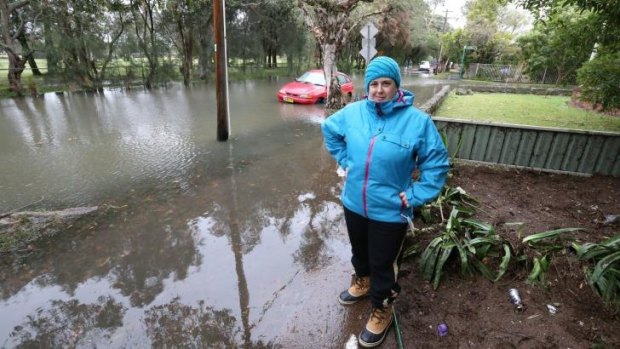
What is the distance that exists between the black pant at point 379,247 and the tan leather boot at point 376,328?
0.07 metres

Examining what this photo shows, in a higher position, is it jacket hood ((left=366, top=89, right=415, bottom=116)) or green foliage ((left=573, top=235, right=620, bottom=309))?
jacket hood ((left=366, top=89, right=415, bottom=116))

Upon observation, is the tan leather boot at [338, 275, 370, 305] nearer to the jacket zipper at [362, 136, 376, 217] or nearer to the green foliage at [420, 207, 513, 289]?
the green foliage at [420, 207, 513, 289]

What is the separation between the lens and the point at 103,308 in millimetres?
2920

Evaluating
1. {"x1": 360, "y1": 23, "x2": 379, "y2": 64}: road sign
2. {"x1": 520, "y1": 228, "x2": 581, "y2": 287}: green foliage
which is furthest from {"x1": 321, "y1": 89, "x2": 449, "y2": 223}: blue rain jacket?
{"x1": 360, "y1": 23, "x2": 379, "y2": 64}: road sign

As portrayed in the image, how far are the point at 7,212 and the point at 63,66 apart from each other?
46.1ft

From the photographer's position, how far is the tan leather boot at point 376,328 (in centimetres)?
254

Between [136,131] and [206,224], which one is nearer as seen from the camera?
[206,224]

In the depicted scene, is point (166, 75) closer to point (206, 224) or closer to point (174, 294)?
point (206, 224)

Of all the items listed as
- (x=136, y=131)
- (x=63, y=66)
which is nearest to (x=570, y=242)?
(x=136, y=131)

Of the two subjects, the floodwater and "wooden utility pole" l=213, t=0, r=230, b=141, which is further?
"wooden utility pole" l=213, t=0, r=230, b=141

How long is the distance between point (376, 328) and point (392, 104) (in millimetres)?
1594

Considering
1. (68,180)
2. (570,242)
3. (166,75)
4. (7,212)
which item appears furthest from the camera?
(166,75)

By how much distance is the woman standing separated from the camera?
6.96ft

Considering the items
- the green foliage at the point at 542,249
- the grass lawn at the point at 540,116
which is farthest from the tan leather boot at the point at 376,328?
the grass lawn at the point at 540,116
